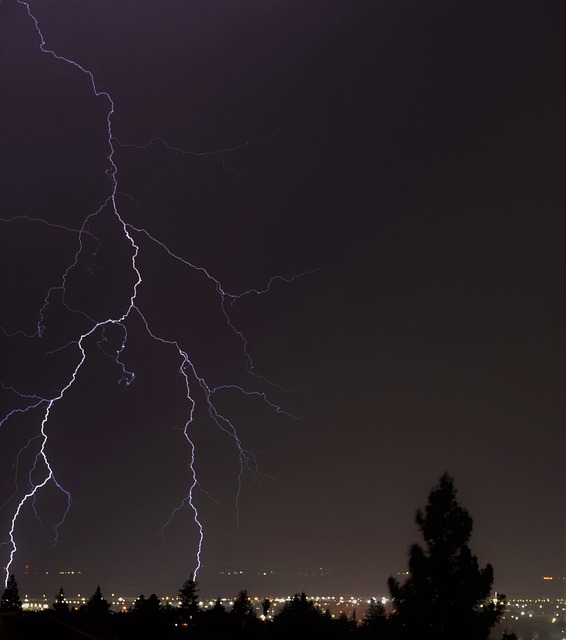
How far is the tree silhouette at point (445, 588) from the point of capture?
971 cm

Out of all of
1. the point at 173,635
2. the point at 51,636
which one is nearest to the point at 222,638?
the point at 173,635

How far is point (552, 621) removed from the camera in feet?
318

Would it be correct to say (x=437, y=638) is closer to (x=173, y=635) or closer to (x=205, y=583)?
(x=173, y=635)

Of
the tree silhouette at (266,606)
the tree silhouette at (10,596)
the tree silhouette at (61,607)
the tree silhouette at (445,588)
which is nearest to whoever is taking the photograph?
the tree silhouette at (445,588)

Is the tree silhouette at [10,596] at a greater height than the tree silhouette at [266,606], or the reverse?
the tree silhouette at [10,596]

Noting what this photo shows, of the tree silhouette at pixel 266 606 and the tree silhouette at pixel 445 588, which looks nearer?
the tree silhouette at pixel 445 588

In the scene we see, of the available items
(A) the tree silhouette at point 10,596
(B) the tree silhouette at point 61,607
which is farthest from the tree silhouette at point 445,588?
(A) the tree silhouette at point 10,596

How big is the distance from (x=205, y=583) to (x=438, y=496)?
166446 mm

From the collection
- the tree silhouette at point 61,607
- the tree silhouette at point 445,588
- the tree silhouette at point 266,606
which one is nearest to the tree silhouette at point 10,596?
the tree silhouette at point 61,607

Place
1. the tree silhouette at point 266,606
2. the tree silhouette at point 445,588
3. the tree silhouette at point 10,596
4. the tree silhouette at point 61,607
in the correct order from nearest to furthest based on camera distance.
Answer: the tree silhouette at point 445,588 < the tree silhouette at point 61,607 < the tree silhouette at point 266,606 < the tree silhouette at point 10,596

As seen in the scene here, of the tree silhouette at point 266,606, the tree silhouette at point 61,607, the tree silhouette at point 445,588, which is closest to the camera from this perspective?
the tree silhouette at point 445,588

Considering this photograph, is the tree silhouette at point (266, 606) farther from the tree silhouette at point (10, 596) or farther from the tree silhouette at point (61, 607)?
the tree silhouette at point (10, 596)

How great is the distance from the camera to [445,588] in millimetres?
9977

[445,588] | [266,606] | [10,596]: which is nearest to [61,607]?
[266,606]
